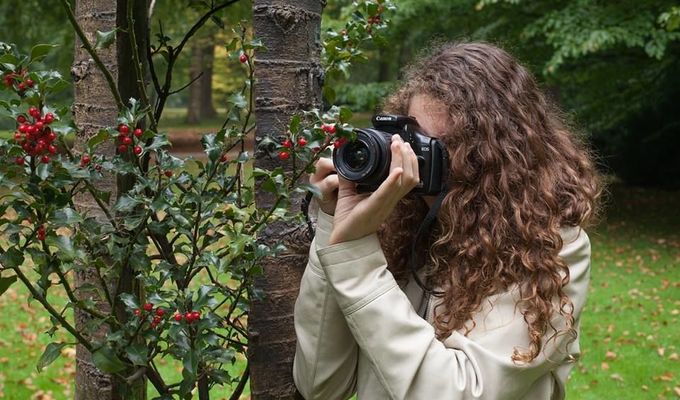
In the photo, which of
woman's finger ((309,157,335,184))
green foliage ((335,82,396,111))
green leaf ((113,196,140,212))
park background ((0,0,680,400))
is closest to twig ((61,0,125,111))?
green leaf ((113,196,140,212))

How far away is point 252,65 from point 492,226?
0.61m

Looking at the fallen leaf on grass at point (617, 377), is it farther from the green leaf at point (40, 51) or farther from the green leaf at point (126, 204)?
the green leaf at point (40, 51)

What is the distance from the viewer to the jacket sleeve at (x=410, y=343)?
1.46m

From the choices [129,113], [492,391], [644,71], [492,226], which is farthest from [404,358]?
[644,71]

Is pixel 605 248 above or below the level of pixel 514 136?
below

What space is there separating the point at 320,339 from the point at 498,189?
501 mm

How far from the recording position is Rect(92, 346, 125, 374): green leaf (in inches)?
53.6

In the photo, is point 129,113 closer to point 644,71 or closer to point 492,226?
point 492,226

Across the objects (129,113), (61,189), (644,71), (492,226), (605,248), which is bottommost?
(605,248)

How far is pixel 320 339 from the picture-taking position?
1.63 metres

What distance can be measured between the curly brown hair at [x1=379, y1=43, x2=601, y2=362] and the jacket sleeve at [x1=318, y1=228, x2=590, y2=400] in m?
0.05

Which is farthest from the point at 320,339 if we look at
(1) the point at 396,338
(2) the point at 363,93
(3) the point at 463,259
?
(2) the point at 363,93

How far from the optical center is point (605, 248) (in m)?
9.74

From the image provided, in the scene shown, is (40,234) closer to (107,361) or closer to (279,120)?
(107,361)
